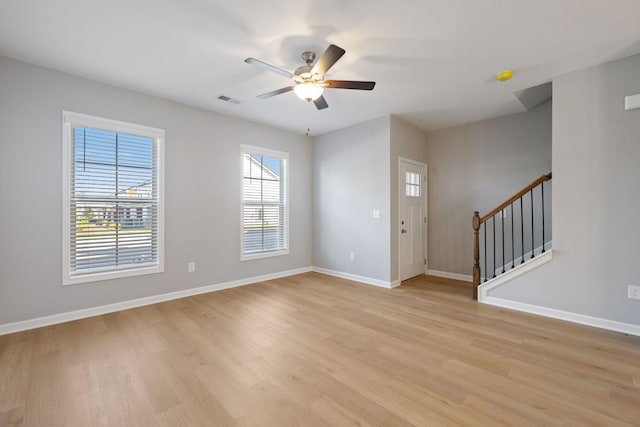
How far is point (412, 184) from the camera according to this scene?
496cm

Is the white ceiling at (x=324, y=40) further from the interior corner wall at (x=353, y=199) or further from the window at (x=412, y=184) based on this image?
the window at (x=412, y=184)

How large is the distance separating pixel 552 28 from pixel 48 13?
13.6ft

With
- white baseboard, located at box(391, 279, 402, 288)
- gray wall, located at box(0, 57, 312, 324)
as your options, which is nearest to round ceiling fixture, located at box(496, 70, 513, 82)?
white baseboard, located at box(391, 279, 402, 288)

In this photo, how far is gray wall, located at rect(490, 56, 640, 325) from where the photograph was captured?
2.73m

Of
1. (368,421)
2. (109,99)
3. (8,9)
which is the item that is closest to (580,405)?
(368,421)

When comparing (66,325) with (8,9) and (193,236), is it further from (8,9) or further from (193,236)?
(8,9)

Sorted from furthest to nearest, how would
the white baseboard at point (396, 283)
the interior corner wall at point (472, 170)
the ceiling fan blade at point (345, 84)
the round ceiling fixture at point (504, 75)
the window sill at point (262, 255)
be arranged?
the window sill at point (262, 255) < the white baseboard at point (396, 283) < the interior corner wall at point (472, 170) < the round ceiling fixture at point (504, 75) < the ceiling fan blade at point (345, 84)

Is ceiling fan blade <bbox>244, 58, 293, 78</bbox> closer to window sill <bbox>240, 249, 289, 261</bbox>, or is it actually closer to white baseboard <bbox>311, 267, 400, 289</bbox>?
window sill <bbox>240, 249, 289, 261</bbox>

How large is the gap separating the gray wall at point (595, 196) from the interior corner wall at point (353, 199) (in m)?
2.10

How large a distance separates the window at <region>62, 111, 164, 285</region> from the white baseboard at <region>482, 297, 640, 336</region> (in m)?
4.56

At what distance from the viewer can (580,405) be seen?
67.4 inches

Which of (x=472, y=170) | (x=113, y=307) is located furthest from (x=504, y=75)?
(x=113, y=307)

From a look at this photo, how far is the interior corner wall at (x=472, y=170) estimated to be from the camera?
4207 mm

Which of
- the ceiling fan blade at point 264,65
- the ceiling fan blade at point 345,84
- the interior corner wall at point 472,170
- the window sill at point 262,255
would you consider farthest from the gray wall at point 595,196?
the window sill at point 262,255
